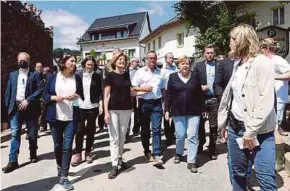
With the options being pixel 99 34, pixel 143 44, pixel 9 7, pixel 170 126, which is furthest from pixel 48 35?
pixel 99 34

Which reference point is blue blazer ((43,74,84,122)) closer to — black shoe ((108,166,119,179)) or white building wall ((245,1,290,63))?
black shoe ((108,166,119,179))

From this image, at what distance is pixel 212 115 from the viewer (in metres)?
6.97

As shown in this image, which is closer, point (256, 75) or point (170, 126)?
point (256, 75)

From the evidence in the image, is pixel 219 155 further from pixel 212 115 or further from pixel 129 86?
pixel 129 86

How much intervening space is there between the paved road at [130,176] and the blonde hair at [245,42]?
2.43 metres

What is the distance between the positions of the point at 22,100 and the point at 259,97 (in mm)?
4779

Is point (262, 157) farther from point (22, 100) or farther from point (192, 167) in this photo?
point (22, 100)

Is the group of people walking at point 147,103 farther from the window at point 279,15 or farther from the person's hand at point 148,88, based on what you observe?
the window at point 279,15

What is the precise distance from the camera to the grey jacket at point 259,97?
3305 mm

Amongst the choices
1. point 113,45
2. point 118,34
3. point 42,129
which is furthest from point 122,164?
point 118,34

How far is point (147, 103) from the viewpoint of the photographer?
6.75 meters

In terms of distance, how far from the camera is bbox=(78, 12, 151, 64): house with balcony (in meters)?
59.3

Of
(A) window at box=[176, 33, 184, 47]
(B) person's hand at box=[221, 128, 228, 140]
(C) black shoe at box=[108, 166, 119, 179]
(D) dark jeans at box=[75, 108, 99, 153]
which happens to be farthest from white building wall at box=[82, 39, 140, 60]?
(B) person's hand at box=[221, 128, 228, 140]

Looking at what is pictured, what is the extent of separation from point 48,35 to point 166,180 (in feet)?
44.9
